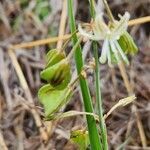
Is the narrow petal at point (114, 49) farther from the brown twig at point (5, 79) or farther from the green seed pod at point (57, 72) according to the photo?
the brown twig at point (5, 79)

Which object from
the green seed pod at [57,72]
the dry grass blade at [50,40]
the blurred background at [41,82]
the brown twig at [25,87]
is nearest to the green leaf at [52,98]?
the green seed pod at [57,72]

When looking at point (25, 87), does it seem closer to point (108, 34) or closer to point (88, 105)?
point (88, 105)

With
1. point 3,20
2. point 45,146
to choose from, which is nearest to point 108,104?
point 45,146

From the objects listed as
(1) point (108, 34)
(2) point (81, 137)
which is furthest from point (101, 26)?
(2) point (81, 137)

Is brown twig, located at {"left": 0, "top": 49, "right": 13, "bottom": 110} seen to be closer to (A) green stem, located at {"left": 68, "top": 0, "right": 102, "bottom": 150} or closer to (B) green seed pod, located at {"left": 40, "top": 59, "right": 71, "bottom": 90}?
(A) green stem, located at {"left": 68, "top": 0, "right": 102, "bottom": 150}

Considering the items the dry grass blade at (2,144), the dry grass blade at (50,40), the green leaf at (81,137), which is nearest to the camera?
the green leaf at (81,137)

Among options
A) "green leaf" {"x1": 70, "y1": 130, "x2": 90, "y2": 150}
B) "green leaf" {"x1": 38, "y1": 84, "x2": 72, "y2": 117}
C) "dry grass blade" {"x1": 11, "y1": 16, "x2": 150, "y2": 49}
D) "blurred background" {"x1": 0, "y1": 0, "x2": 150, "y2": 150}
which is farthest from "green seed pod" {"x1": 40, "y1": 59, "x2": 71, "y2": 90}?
"dry grass blade" {"x1": 11, "y1": 16, "x2": 150, "y2": 49}
